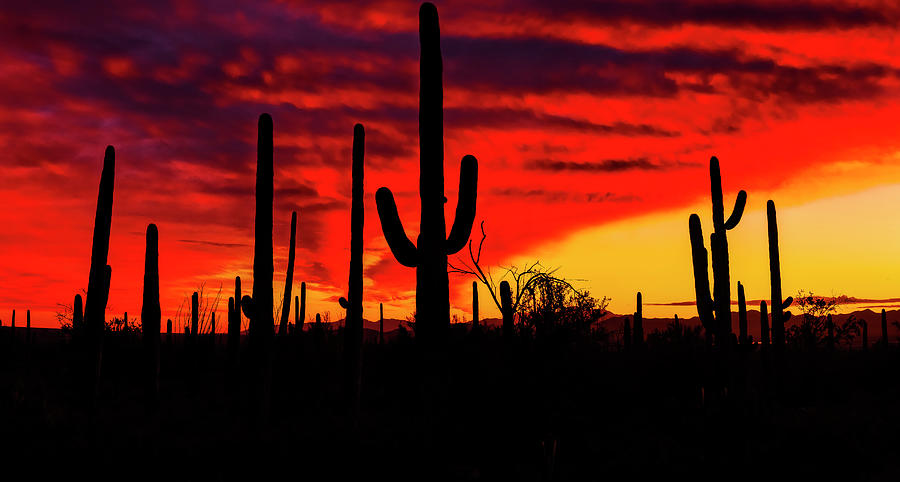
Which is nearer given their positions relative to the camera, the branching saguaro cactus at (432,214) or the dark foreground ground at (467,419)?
the branching saguaro cactus at (432,214)

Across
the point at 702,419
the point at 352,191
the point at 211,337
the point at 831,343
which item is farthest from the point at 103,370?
the point at 831,343

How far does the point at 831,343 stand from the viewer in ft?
110

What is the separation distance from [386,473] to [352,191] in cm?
680

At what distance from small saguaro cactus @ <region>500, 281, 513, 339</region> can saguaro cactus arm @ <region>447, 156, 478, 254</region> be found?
26.9 feet

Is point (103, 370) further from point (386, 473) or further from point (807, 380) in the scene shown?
point (807, 380)

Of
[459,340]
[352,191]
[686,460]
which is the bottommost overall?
[686,460]

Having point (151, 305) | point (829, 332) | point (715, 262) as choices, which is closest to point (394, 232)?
point (151, 305)

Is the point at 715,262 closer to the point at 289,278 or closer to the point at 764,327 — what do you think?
the point at 764,327

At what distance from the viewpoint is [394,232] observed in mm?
8758

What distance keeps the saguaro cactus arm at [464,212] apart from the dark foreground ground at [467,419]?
3.88 feet

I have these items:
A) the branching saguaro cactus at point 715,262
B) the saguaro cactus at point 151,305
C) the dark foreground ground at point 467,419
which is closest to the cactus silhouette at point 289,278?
the dark foreground ground at point 467,419

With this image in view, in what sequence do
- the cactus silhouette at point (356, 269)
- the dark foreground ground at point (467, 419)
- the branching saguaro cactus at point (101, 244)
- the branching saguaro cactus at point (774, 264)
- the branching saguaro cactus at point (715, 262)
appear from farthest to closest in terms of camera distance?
the branching saguaro cactus at point (774, 264) → the branching saguaro cactus at point (715, 262) → the branching saguaro cactus at point (101, 244) → the cactus silhouette at point (356, 269) → the dark foreground ground at point (467, 419)

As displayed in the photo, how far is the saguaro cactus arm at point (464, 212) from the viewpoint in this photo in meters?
8.71

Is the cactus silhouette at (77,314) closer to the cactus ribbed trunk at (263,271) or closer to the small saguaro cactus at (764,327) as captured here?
the cactus ribbed trunk at (263,271)
